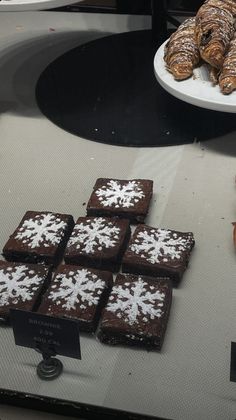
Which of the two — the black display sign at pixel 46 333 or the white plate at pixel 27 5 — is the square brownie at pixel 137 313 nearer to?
the black display sign at pixel 46 333

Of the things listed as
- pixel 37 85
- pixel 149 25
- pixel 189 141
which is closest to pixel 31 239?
pixel 189 141

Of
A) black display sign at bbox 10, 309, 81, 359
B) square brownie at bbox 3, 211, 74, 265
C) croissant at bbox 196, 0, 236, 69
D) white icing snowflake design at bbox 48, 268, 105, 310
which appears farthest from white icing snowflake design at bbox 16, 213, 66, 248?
croissant at bbox 196, 0, 236, 69

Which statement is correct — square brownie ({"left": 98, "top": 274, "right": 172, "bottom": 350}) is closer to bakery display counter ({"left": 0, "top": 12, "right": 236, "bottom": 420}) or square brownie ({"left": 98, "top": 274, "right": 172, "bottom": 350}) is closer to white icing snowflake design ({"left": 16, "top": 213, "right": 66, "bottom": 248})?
bakery display counter ({"left": 0, "top": 12, "right": 236, "bottom": 420})

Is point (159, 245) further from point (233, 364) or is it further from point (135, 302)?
point (233, 364)

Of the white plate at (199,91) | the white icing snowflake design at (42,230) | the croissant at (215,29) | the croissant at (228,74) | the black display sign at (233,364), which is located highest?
the croissant at (215,29)

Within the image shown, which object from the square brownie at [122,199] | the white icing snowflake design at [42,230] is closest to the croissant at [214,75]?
the square brownie at [122,199]

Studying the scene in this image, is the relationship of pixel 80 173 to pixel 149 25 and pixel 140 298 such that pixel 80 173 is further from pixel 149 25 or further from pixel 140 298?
pixel 149 25
